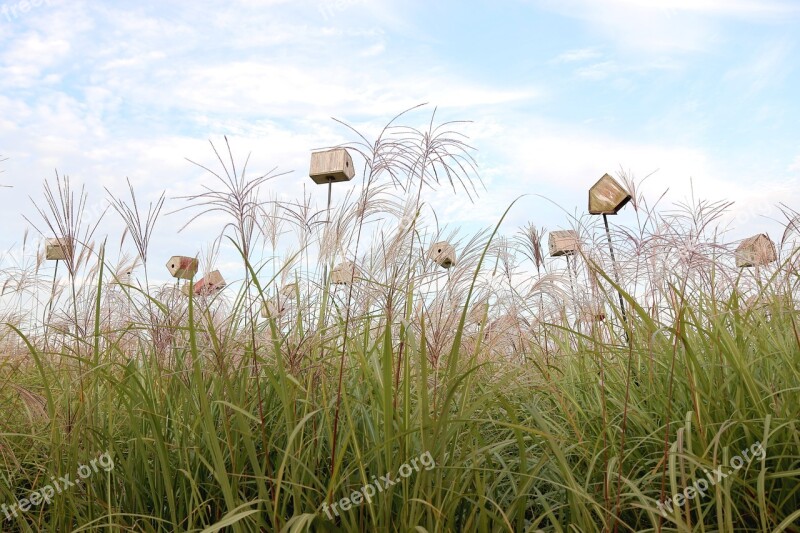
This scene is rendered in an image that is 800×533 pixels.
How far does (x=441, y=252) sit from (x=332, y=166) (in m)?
3.06

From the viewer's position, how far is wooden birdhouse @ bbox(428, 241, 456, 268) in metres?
2.17

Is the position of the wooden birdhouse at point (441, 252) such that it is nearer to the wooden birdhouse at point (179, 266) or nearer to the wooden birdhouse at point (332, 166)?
the wooden birdhouse at point (179, 266)

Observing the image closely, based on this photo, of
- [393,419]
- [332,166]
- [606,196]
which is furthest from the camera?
[606,196]

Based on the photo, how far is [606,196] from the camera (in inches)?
229

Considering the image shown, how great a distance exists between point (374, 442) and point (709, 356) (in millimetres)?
1398

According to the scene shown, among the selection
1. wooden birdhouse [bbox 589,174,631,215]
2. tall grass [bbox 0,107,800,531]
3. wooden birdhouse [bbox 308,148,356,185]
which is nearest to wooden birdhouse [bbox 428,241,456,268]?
tall grass [bbox 0,107,800,531]

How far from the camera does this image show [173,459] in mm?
2166

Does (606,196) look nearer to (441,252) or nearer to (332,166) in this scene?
(332,166)

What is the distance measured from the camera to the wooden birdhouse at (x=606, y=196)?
5766 millimetres

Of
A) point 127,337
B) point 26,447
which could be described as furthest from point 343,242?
point 127,337

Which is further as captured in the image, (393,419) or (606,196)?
(606,196)

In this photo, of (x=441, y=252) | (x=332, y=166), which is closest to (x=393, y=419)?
(x=441, y=252)

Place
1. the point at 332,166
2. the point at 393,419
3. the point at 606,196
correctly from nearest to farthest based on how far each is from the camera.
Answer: the point at 393,419 < the point at 332,166 < the point at 606,196

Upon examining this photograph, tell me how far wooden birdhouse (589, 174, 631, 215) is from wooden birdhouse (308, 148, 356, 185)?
216 cm
